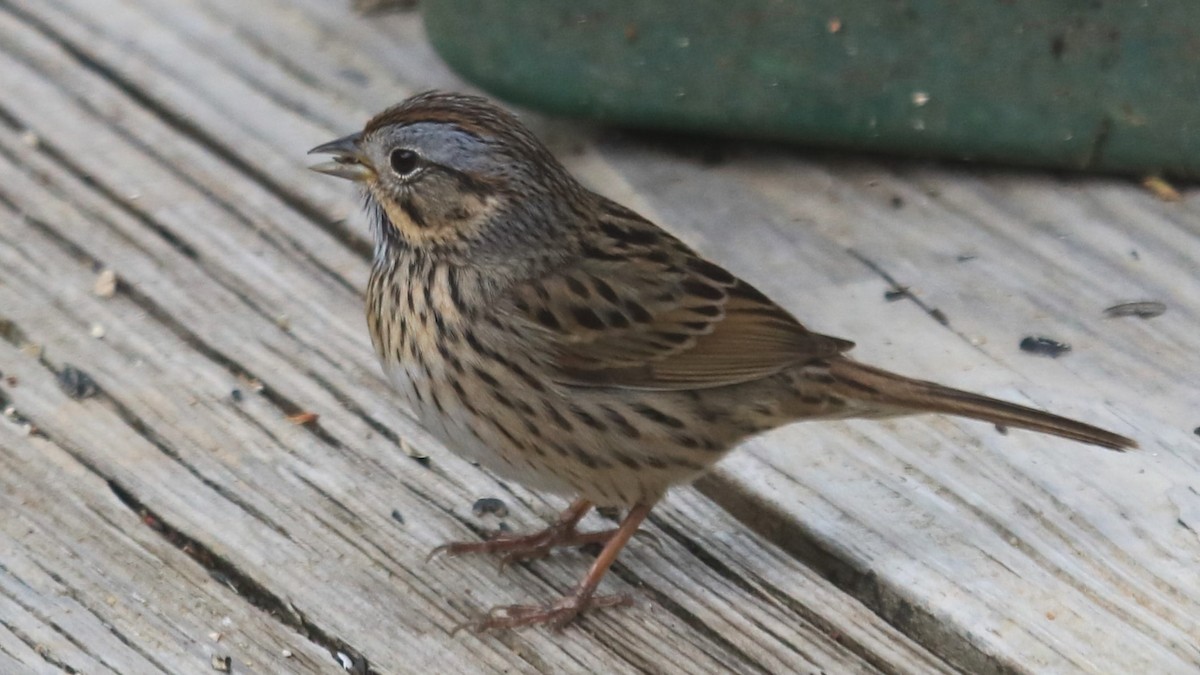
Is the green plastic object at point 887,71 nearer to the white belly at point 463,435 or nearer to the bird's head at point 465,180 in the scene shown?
the bird's head at point 465,180

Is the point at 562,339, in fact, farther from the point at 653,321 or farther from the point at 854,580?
the point at 854,580

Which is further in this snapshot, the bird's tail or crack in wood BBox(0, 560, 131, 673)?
the bird's tail

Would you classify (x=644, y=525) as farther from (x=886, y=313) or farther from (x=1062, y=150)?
(x=1062, y=150)

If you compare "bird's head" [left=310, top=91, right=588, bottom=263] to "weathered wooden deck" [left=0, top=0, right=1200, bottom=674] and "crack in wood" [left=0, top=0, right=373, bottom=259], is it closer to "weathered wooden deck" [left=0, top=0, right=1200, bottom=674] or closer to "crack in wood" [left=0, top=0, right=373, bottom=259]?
"weathered wooden deck" [left=0, top=0, right=1200, bottom=674]

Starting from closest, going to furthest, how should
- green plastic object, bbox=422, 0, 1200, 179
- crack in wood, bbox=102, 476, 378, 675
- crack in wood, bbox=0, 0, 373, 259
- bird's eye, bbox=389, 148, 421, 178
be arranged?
1. crack in wood, bbox=102, 476, 378, 675
2. bird's eye, bbox=389, 148, 421, 178
3. crack in wood, bbox=0, 0, 373, 259
4. green plastic object, bbox=422, 0, 1200, 179

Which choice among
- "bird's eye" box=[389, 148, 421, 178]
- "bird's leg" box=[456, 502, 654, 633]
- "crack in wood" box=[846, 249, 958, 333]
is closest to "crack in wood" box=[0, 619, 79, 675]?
"bird's leg" box=[456, 502, 654, 633]

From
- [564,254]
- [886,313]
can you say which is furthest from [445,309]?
[886,313]
